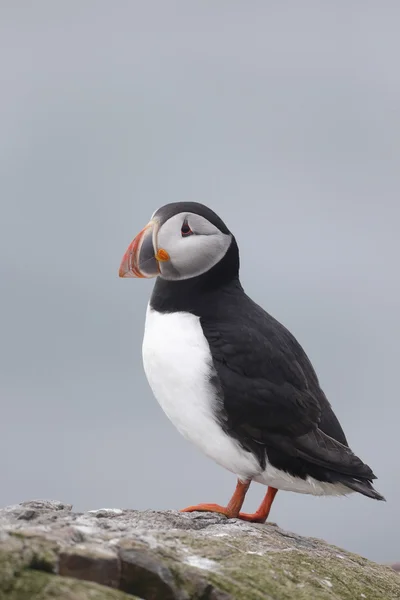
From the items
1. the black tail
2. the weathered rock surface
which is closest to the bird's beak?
the weathered rock surface

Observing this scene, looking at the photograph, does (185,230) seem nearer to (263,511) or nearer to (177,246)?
(177,246)

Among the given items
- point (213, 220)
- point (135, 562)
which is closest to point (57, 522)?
point (135, 562)

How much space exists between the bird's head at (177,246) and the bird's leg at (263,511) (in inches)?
79.1

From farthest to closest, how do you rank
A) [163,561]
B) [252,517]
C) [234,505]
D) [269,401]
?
[252,517] < [234,505] < [269,401] < [163,561]

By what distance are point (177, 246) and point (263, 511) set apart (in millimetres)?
Result: 2404

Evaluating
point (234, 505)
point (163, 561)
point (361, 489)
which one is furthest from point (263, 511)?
point (163, 561)

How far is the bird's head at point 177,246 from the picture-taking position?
297 inches

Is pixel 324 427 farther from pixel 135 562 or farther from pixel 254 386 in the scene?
pixel 135 562

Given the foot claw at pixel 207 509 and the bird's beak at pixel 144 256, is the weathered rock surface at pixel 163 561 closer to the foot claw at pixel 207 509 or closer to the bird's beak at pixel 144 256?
the foot claw at pixel 207 509

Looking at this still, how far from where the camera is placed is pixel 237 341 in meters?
7.13

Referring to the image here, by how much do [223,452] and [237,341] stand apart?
91cm

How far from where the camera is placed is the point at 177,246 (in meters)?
7.52

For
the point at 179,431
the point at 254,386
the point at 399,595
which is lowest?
the point at 399,595

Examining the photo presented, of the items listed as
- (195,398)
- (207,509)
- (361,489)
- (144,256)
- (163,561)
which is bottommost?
(207,509)
